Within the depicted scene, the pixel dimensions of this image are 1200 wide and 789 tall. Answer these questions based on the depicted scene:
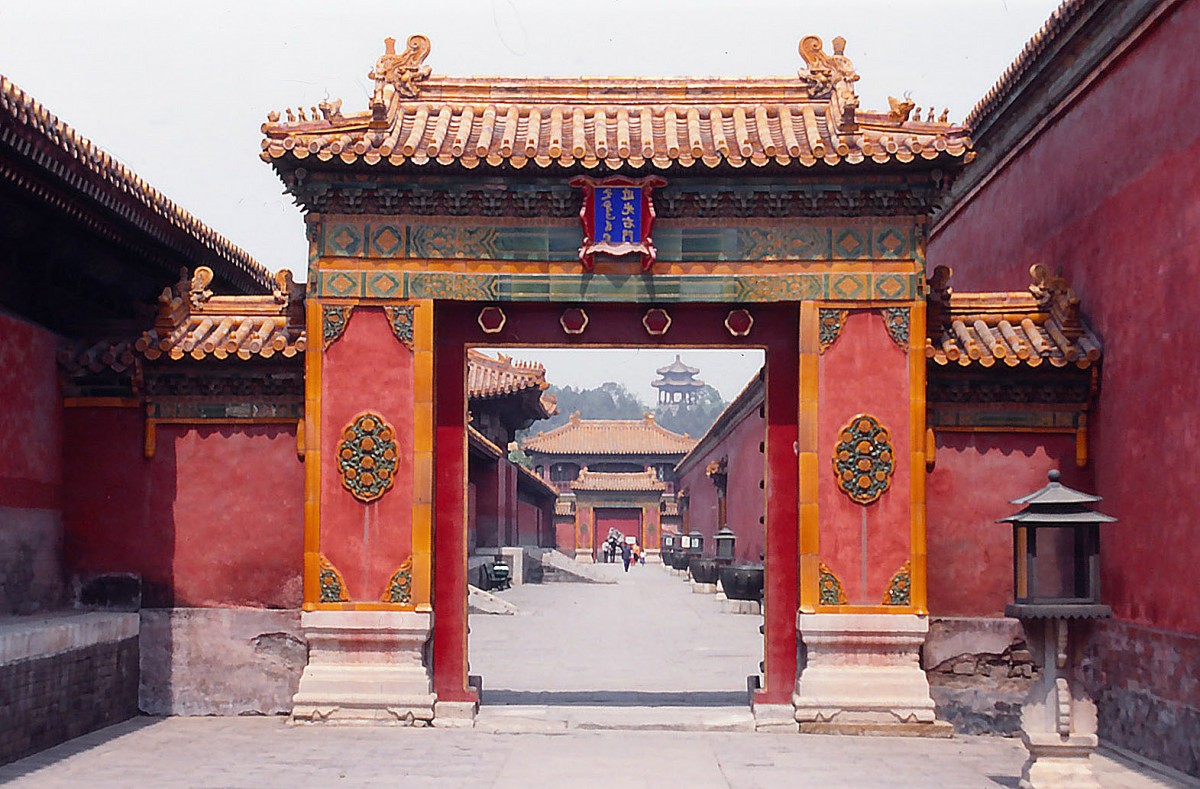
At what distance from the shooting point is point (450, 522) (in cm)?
1245

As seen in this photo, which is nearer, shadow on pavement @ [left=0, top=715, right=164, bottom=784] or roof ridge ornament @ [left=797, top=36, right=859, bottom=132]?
shadow on pavement @ [left=0, top=715, right=164, bottom=784]

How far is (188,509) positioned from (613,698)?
4853 millimetres

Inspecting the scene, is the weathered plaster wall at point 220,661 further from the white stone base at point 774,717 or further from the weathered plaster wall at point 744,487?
the weathered plaster wall at point 744,487

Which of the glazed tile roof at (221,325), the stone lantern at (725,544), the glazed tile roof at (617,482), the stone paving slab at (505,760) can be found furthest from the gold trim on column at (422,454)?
the glazed tile roof at (617,482)

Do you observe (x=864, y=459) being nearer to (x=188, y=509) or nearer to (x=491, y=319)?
(x=491, y=319)

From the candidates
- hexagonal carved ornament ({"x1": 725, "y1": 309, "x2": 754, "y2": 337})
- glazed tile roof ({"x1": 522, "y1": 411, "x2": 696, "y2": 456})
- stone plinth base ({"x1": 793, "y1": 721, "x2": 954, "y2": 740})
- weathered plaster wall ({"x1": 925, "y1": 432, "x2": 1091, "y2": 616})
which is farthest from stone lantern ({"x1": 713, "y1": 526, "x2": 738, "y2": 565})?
glazed tile roof ({"x1": 522, "y1": 411, "x2": 696, "y2": 456})

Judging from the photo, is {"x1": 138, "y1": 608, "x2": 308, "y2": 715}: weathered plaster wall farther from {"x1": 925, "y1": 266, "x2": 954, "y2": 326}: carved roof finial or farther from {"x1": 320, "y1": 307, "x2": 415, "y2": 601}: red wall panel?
{"x1": 925, "y1": 266, "x2": 954, "y2": 326}: carved roof finial

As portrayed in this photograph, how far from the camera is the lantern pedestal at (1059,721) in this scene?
926 cm

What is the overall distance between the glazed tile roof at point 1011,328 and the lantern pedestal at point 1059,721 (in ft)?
11.1

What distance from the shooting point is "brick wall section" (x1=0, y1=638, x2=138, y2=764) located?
32.9 ft

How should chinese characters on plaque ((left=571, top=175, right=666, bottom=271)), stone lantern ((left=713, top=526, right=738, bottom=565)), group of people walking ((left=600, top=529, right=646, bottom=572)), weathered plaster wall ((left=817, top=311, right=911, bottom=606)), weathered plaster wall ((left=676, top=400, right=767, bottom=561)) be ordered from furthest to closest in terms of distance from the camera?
group of people walking ((left=600, top=529, right=646, bottom=572)) → stone lantern ((left=713, top=526, right=738, bottom=565)) → weathered plaster wall ((left=676, top=400, right=767, bottom=561)) → chinese characters on plaque ((left=571, top=175, right=666, bottom=271)) → weathered plaster wall ((left=817, top=311, right=911, bottom=606))

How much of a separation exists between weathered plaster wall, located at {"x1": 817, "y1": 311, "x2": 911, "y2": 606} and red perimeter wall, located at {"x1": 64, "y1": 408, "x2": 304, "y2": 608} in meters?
5.17

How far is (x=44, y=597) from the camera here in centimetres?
1220

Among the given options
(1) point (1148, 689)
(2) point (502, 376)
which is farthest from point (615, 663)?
(2) point (502, 376)
